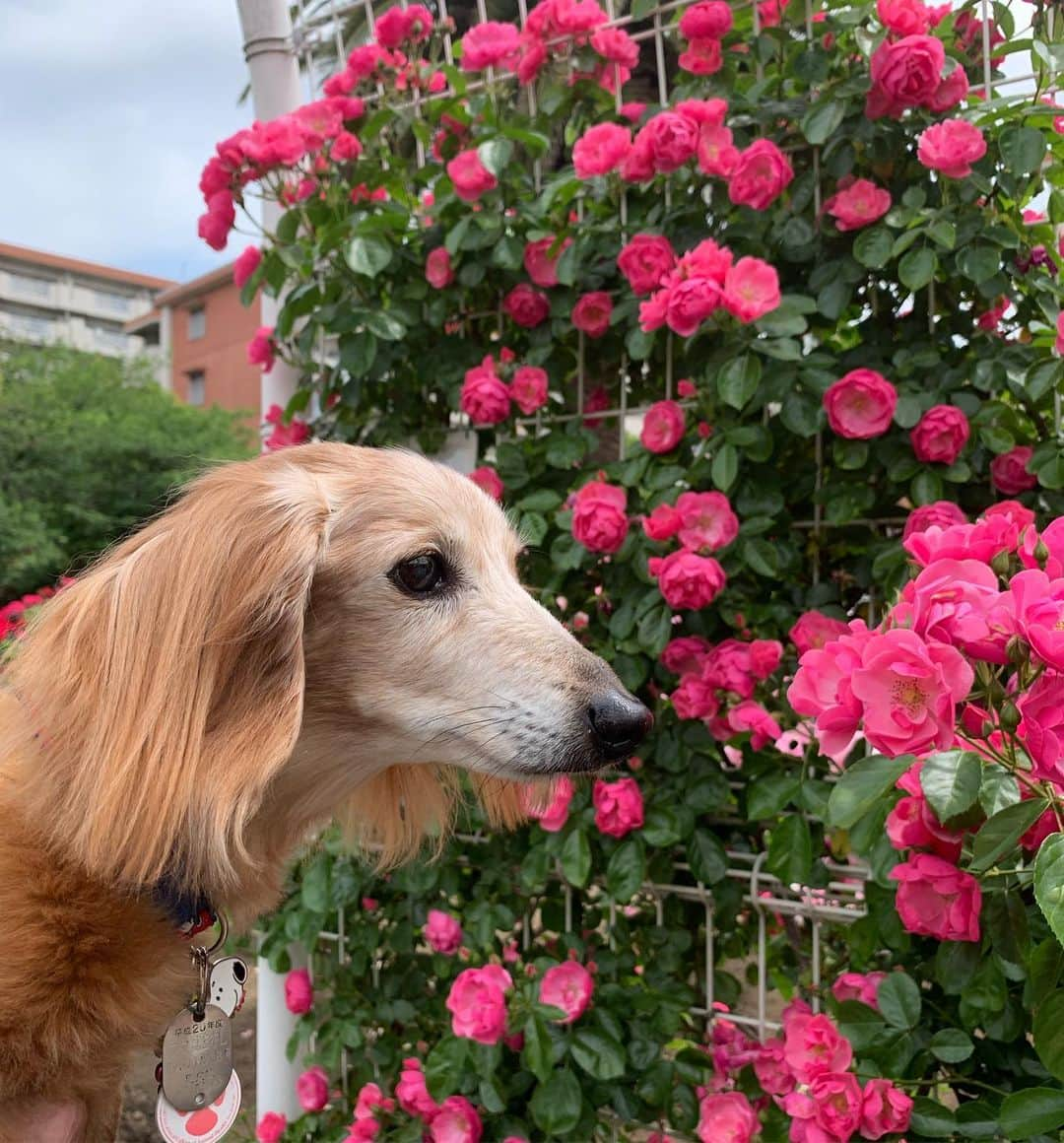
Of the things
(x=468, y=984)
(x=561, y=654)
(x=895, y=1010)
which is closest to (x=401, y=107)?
(x=561, y=654)

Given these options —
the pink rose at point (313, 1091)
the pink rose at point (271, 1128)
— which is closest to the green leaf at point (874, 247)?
the pink rose at point (313, 1091)

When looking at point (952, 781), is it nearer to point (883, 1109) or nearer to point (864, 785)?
point (864, 785)

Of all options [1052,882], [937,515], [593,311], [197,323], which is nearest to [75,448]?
[593,311]

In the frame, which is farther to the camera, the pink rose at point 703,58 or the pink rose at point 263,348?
the pink rose at point 263,348

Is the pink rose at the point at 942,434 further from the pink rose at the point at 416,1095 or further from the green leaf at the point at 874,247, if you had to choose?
the pink rose at the point at 416,1095

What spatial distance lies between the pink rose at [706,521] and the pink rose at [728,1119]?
41.3 inches

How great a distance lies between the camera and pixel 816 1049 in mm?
1634

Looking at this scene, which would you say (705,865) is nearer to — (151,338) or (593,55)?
(593,55)

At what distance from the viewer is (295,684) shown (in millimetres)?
1426

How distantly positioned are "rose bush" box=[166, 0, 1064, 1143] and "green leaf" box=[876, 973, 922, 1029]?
0.04 feet

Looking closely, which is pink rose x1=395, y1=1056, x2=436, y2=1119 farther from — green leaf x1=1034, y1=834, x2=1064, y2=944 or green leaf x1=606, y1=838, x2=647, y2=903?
green leaf x1=1034, y1=834, x2=1064, y2=944

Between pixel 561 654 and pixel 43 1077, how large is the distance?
918mm

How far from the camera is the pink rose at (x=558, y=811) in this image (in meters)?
2.05

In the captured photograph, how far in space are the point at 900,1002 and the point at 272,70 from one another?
2.81 meters
